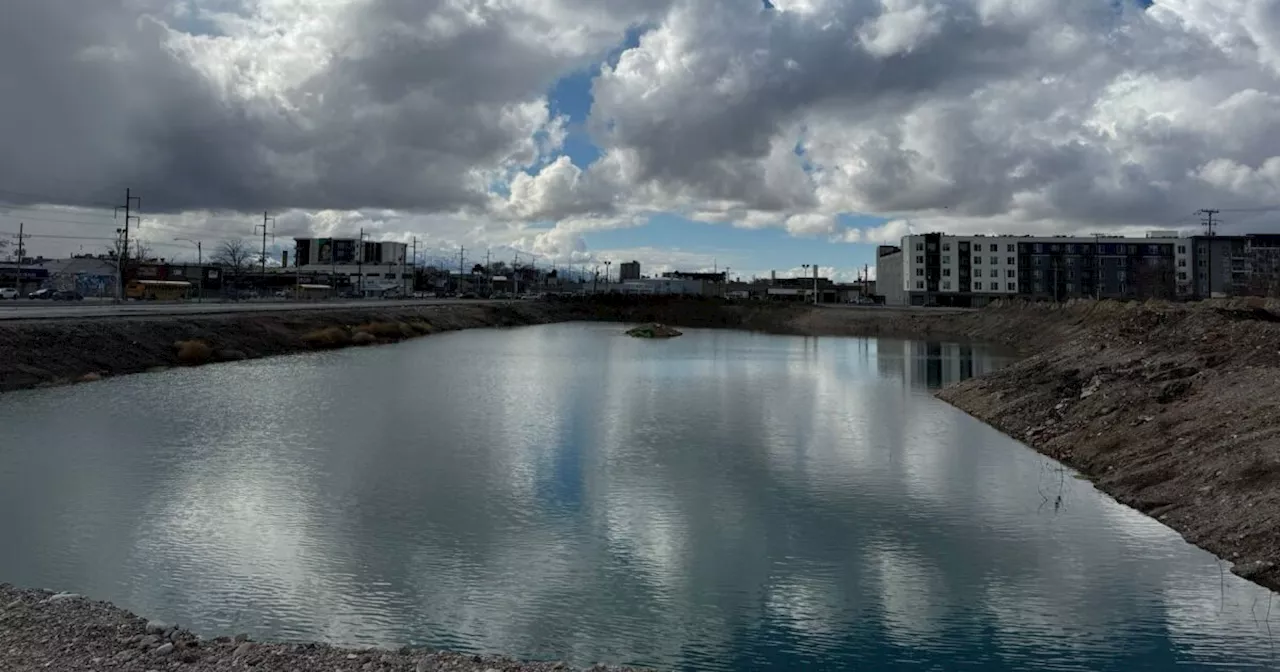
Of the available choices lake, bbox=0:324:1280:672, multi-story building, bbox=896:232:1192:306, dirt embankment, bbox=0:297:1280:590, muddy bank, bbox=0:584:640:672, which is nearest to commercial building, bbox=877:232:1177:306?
multi-story building, bbox=896:232:1192:306

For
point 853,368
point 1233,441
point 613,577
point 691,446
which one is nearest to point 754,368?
point 853,368

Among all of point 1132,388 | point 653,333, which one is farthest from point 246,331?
point 1132,388

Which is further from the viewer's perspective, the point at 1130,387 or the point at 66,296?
the point at 66,296

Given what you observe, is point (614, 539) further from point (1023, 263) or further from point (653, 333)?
point (1023, 263)

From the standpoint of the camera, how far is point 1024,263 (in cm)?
17425

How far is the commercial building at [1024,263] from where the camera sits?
568 feet

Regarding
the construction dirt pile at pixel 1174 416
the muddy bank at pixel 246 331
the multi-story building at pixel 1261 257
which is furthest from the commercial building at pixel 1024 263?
the construction dirt pile at pixel 1174 416

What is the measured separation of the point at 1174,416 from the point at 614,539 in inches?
692

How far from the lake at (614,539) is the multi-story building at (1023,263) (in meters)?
143

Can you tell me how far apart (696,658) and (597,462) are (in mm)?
15526

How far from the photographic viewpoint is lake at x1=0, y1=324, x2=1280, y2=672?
46.5 ft

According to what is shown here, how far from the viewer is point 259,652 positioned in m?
12.1

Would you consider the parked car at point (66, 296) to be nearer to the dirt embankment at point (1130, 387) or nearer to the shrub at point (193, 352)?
the dirt embankment at point (1130, 387)

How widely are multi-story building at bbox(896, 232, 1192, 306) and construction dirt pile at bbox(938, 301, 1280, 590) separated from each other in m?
130
